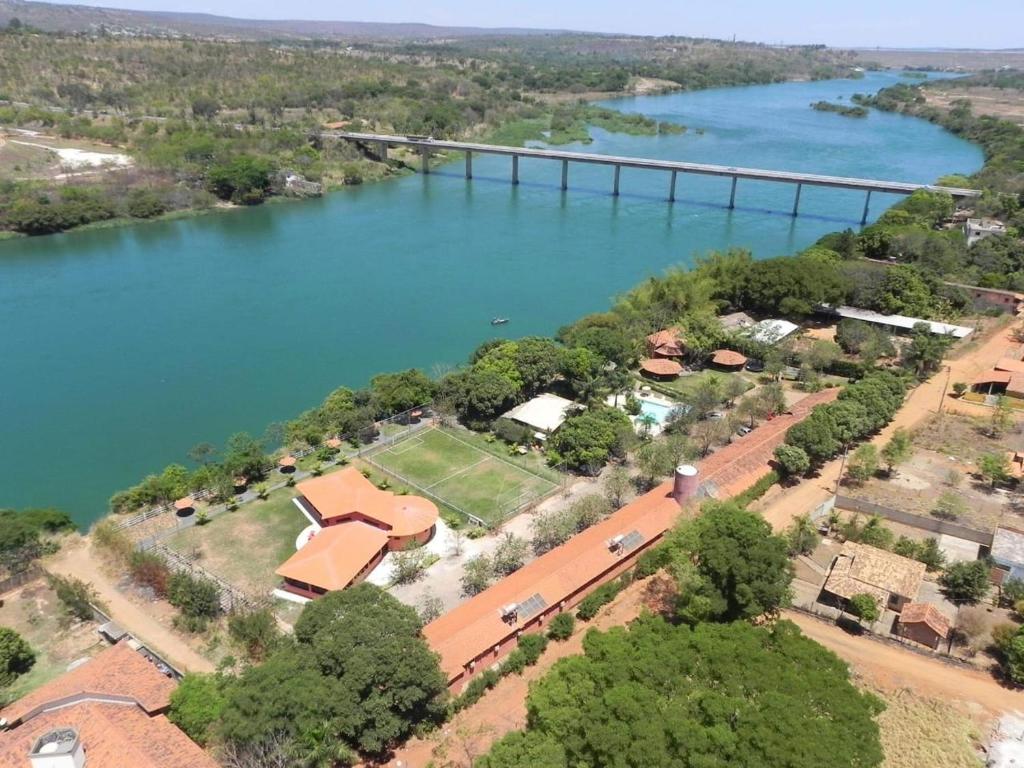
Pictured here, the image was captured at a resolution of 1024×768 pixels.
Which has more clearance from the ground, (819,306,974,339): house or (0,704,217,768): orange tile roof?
(819,306,974,339): house

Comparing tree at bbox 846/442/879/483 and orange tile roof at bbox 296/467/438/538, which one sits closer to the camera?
orange tile roof at bbox 296/467/438/538

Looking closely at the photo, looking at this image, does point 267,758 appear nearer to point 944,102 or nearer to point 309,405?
point 309,405

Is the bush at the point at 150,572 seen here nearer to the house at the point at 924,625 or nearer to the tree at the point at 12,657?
the tree at the point at 12,657

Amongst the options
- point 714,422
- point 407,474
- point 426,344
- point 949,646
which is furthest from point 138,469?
point 949,646

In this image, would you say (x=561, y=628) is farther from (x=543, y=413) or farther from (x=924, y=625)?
(x=543, y=413)

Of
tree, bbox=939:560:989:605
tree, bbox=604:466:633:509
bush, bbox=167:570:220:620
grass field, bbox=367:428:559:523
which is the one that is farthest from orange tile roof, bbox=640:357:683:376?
bush, bbox=167:570:220:620

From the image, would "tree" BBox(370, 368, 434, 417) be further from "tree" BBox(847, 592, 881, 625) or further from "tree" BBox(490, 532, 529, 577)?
"tree" BBox(847, 592, 881, 625)
